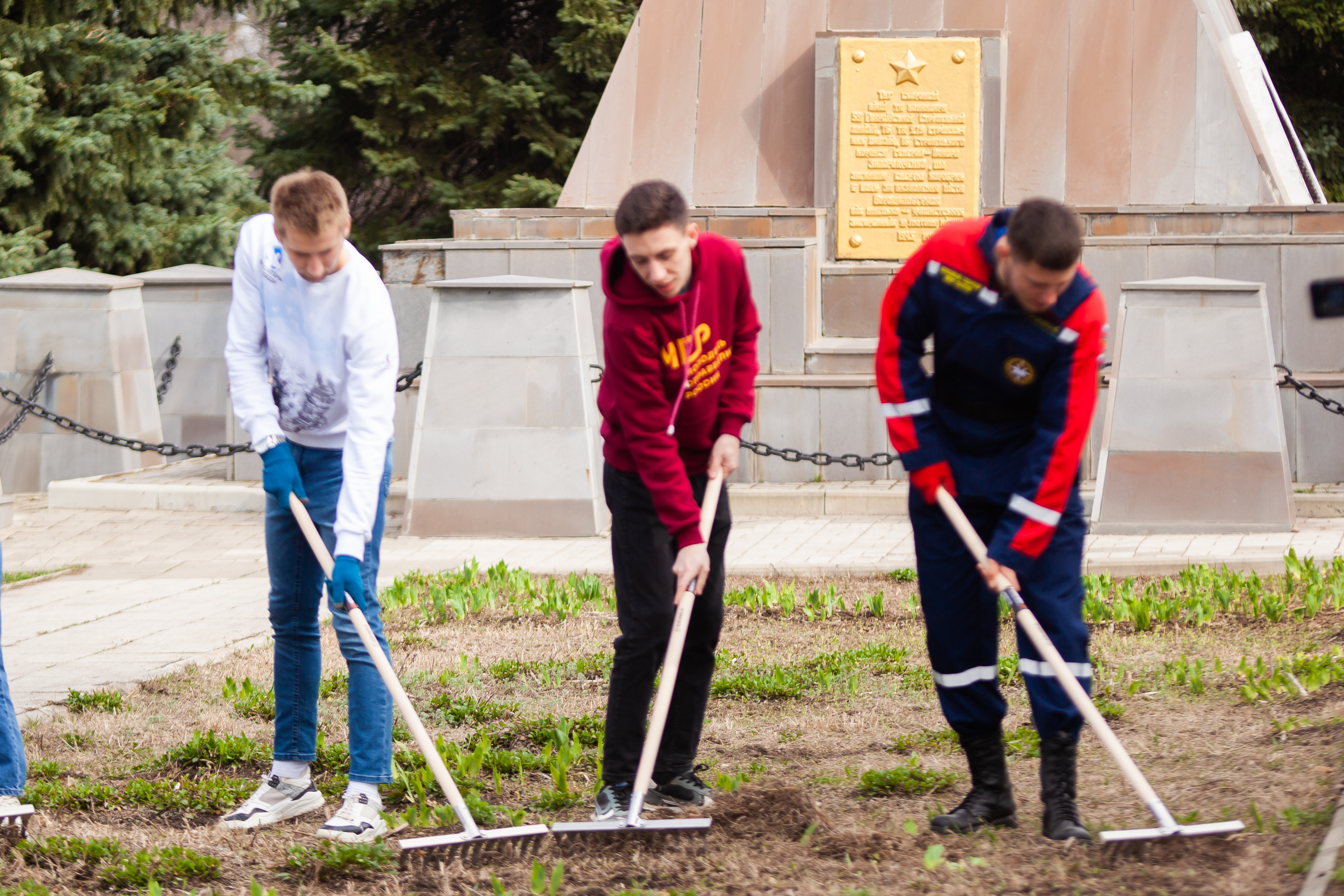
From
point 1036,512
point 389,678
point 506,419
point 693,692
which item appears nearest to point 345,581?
point 389,678

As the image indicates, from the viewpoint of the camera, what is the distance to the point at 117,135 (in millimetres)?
15969

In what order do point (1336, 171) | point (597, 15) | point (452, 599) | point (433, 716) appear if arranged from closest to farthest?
point (433, 716), point (452, 599), point (597, 15), point (1336, 171)

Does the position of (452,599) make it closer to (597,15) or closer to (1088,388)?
(1088,388)

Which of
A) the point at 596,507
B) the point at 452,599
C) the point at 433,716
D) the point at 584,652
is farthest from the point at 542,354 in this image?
the point at 433,716

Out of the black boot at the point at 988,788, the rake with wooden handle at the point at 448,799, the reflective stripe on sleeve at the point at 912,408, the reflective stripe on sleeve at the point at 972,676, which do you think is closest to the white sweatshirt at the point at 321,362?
the rake with wooden handle at the point at 448,799

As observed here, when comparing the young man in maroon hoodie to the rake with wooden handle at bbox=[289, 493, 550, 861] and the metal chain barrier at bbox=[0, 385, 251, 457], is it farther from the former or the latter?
the metal chain barrier at bbox=[0, 385, 251, 457]

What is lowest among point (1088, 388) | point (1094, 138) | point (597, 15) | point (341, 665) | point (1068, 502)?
point (341, 665)

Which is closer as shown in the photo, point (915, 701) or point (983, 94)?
point (915, 701)

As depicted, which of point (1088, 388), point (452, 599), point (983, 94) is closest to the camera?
point (1088, 388)

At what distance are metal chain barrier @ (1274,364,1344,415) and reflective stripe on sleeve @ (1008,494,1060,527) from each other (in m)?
6.41

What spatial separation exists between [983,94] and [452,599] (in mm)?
7399

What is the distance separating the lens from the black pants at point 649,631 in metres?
3.92

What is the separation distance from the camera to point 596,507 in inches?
380

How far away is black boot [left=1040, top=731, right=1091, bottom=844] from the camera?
3.76 m
